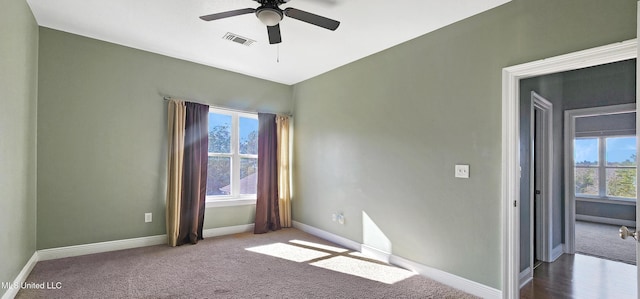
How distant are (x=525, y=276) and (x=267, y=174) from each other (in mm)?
3546

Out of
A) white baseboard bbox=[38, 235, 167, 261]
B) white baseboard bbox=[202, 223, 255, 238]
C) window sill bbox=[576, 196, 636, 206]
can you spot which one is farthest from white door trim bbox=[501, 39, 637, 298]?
window sill bbox=[576, 196, 636, 206]

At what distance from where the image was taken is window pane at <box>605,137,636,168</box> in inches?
228

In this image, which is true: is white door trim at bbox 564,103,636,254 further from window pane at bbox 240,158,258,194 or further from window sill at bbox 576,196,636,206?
window pane at bbox 240,158,258,194

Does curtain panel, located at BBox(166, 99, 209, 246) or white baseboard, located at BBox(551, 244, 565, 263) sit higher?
curtain panel, located at BBox(166, 99, 209, 246)

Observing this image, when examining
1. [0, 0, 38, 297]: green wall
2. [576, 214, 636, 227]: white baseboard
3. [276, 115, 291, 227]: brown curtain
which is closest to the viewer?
[0, 0, 38, 297]: green wall

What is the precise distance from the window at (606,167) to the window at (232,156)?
238 inches

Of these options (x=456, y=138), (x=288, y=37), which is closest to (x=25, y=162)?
(x=288, y=37)

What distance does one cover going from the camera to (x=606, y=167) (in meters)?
6.10

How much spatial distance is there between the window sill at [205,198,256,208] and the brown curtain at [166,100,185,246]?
20.0 inches

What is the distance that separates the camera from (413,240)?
318cm

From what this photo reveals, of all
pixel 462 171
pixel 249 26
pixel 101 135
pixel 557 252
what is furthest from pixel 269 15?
pixel 557 252

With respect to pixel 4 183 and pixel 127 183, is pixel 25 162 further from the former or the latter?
pixel 127 183

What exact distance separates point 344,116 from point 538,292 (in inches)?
111

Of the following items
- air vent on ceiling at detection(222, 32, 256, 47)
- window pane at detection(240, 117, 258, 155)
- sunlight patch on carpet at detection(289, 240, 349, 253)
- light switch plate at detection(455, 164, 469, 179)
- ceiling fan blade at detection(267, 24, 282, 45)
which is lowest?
sunlight patch on carpet at detection(289, 240, 349, 253)
